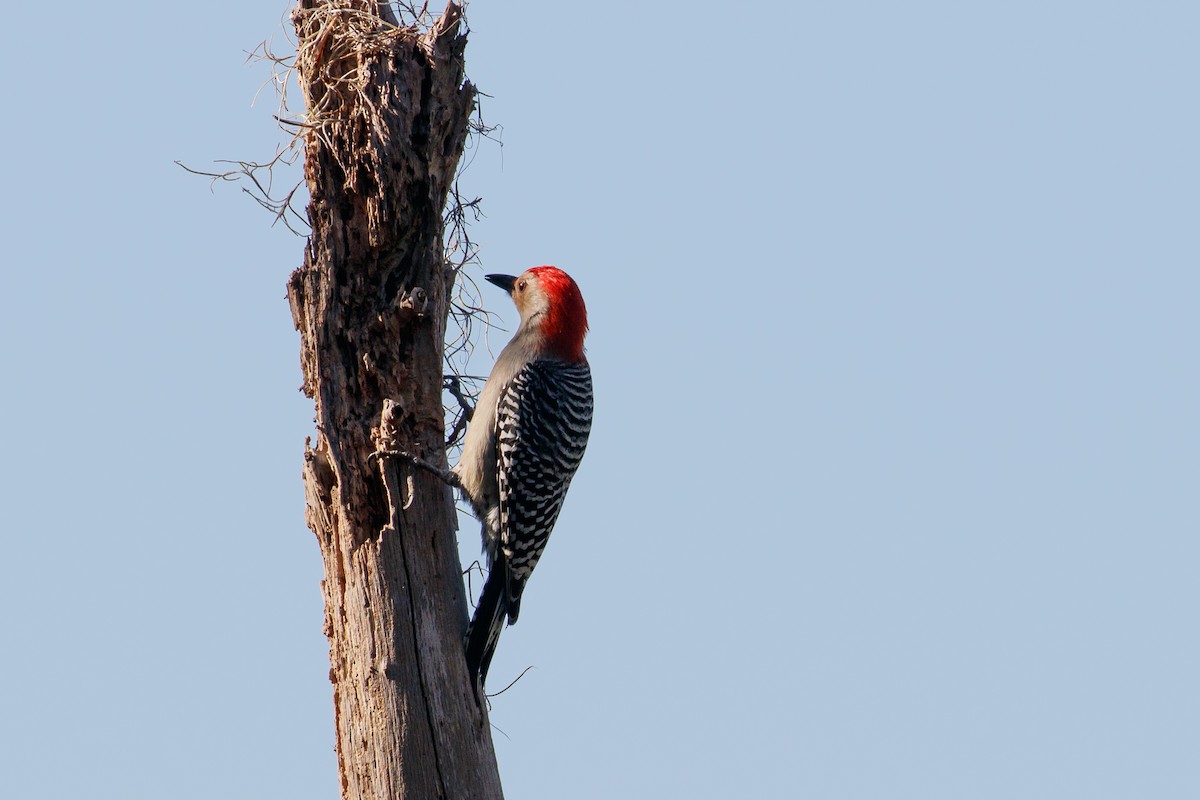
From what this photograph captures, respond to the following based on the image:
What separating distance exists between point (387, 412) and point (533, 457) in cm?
120

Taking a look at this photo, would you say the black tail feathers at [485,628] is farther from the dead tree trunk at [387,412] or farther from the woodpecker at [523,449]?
the dead tree trunk at [387,412]

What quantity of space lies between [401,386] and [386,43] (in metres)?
1.47

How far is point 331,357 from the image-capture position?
17.8ft

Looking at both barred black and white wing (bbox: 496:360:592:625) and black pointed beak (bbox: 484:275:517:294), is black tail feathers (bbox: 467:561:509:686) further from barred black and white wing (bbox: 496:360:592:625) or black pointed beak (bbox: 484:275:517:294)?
black pointed beak (bbox: 484:275:517:294)

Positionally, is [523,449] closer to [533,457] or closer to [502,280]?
[533,457]

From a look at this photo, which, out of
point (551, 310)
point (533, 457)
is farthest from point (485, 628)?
point (551, 310)

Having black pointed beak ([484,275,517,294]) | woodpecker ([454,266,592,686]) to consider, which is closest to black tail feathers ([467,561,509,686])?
woodpecker ([454,266,592,686])

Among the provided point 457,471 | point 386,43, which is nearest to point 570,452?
point 457,471

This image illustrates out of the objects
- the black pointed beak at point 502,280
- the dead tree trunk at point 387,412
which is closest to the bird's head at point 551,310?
the black pointed beak at point 502,280

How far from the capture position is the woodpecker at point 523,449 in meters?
6.20

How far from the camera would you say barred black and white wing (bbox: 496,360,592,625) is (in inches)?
248

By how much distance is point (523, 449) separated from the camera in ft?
21.1

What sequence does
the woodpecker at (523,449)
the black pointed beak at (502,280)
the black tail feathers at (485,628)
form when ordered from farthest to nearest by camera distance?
the black pointed beak at (502,280) < the woodpecker at (523,449) < the black tail feathers at (485,628)

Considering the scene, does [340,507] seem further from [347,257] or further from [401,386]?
[347,257]
